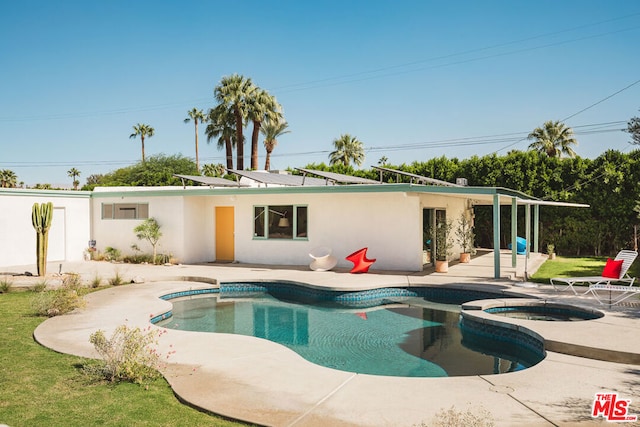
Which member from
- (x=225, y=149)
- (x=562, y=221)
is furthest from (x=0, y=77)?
(x=562, y=221)

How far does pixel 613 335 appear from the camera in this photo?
7.03 m

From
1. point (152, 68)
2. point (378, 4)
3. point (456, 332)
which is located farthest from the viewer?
point (152, 68)

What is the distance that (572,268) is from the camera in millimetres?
16031

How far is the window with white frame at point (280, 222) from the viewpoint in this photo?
54.9ft

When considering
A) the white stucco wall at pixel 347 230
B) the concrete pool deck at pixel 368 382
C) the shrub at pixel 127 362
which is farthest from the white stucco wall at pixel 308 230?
the shrub at pixel 127 362

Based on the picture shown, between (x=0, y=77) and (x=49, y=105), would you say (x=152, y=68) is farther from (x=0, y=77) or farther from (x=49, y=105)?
(x=49, y=105)

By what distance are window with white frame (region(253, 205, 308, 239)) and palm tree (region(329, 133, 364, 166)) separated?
2963 cm

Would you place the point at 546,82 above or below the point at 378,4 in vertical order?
below

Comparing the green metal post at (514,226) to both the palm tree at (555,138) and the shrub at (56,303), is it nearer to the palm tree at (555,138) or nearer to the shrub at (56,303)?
the shrub at (56,303)

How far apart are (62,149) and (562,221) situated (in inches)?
1890

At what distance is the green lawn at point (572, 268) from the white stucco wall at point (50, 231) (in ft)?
53.9

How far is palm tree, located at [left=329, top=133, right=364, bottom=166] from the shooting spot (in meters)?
46.3

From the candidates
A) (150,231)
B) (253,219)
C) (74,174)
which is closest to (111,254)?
(150,231)

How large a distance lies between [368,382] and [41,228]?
41.4ft
